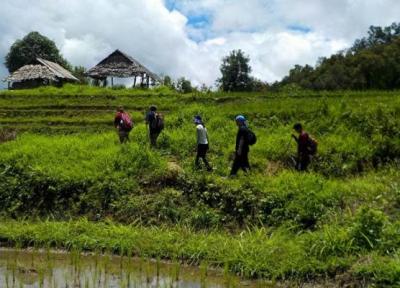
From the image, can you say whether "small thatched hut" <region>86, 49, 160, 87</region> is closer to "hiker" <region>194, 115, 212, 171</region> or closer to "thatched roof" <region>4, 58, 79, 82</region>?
"thatched roof" <region>4, 58, 79, 82</region>

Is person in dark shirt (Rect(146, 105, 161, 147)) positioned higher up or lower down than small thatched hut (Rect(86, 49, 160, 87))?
lower down

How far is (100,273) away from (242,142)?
5.26m

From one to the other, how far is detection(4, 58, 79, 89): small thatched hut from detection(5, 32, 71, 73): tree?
2261cm

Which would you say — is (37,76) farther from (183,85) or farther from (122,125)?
(122,125)

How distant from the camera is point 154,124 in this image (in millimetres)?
16375

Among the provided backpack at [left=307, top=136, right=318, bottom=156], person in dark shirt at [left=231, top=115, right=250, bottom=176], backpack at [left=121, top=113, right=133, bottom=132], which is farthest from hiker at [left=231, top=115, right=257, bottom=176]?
backpack at [left=121, top=113, right=133, bottom=132]

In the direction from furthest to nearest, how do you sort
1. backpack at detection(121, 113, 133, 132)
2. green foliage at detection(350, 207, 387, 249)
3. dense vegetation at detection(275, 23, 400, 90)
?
dense vegetation at detection(275, 23, 400, 90)
backpack at detection(121, 113, 133, 132)
green foliage at detection(350, 207, 387, 249)

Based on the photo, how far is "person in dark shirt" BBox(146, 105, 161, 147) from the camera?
16.3 m

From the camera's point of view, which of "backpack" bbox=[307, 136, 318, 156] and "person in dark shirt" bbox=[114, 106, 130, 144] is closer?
"backpack" bbox=[307, 136, 318, 156]

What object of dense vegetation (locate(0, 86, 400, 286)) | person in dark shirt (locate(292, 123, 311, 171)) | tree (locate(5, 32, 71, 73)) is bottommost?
dense vegetation (locate(0, 86, 400, 286))

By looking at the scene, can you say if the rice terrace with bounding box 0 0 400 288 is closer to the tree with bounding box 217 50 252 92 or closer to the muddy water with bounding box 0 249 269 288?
the muddy water with bounding box 0 249 269 288

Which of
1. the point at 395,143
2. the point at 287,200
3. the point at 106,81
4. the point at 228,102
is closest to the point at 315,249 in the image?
the point at 287,200

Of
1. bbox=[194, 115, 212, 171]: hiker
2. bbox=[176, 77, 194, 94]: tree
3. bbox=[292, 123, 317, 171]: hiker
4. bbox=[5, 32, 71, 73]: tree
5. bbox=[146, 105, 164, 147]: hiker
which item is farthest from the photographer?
bbox=[5, 32, 71, 73]: tree

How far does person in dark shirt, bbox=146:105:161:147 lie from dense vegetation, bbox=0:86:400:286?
0.35m
